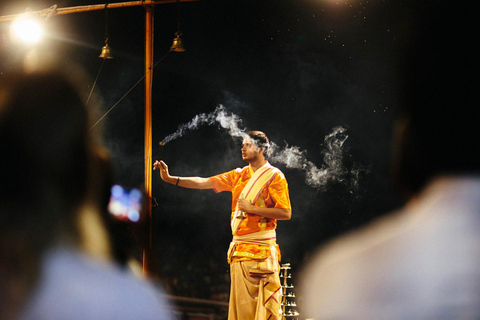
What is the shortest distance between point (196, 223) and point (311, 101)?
179 cm

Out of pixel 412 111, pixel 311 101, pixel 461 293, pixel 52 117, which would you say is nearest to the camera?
pixel 461 293

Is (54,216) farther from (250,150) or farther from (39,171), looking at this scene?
(250,150)

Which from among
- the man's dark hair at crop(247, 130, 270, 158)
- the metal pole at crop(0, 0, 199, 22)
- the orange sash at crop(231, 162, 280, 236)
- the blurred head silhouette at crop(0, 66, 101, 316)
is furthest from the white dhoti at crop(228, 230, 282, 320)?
the metal pole at crop(0, 0, 199, 22)

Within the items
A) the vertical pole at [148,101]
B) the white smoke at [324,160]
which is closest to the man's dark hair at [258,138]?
the white smoke at [324,160]

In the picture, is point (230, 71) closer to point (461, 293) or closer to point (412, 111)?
point (412, 111)

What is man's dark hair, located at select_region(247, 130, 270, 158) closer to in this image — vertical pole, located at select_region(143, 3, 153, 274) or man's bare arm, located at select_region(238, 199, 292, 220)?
man's bare arm, located at select_region(238, 199, 292, 220)

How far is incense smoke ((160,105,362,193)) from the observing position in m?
5.10

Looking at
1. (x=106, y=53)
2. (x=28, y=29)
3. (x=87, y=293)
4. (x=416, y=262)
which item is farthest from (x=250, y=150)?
(x=28, y=29)

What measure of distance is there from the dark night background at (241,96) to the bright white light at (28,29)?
20cm

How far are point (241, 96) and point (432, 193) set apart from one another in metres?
2.10

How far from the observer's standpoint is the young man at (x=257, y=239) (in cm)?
423

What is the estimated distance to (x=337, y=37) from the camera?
199 inches

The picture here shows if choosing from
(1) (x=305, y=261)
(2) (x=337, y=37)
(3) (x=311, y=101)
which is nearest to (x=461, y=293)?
(1) (x=305, y=261)

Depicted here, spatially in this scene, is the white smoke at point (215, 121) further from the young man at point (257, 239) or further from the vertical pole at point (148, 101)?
the young man at point (257, 239)
